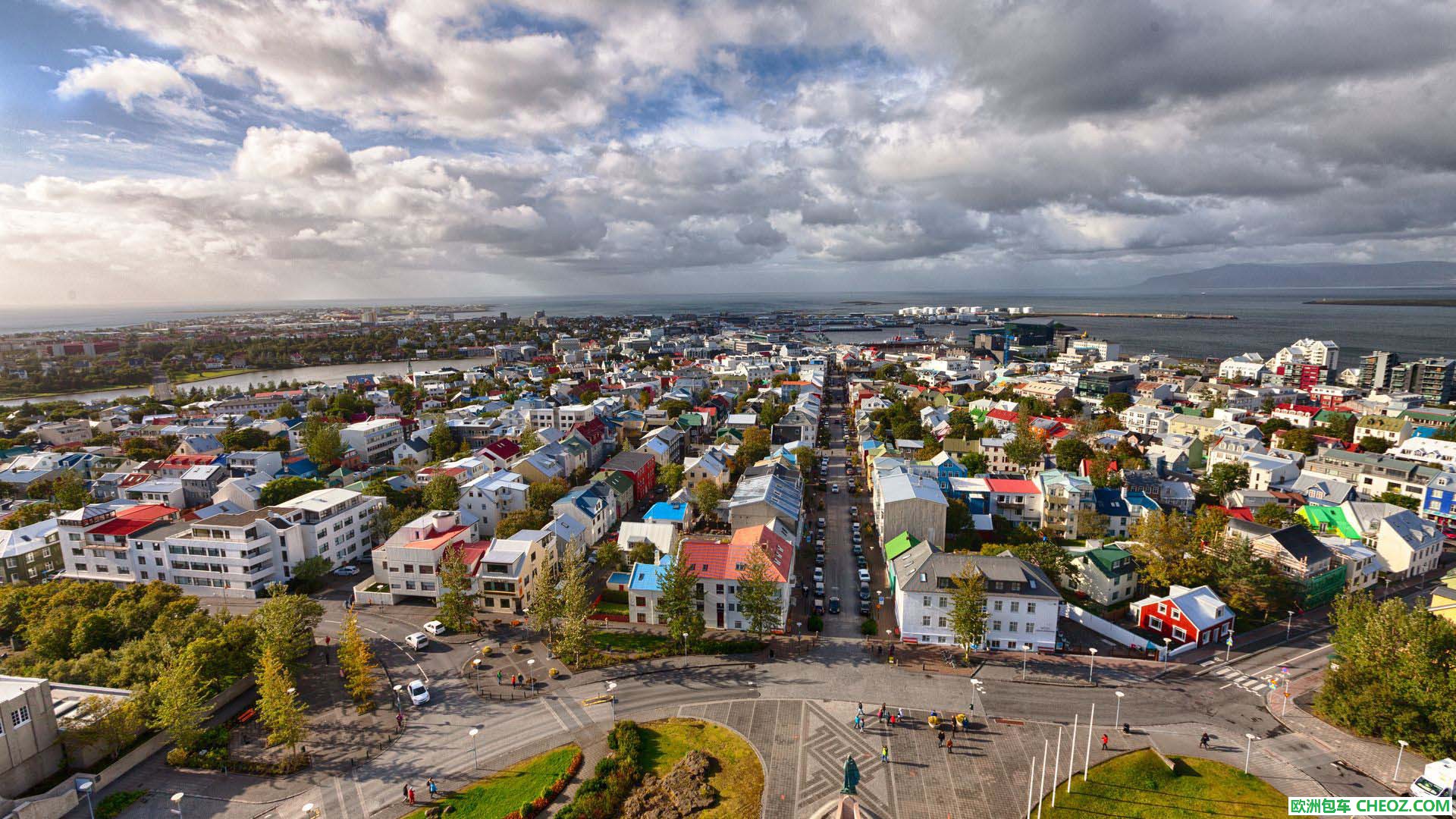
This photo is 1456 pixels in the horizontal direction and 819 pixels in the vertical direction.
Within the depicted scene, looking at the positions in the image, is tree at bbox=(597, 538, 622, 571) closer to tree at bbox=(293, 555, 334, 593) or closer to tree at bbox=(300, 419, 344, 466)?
tree at bbox=(293, 555, 334, 593)

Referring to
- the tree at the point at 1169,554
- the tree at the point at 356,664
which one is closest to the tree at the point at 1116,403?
the tree at the point at 1169,554

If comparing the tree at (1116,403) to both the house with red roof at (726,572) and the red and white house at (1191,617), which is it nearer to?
the red and white house at (1191,617)

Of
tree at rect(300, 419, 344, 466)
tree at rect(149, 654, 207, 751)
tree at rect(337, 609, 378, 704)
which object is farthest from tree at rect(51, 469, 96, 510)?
tree at rect(337, 609, 378, 704)

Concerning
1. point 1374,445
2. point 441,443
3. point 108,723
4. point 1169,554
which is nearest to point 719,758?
point 108,723

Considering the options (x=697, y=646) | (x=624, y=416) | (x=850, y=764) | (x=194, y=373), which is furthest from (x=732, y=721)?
(x=194, y=373)

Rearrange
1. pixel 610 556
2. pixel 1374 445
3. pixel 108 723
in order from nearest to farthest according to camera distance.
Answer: pixel 108 723 → pixel 610 556 → pixel 1374 445

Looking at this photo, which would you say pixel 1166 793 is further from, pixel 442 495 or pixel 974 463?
pixel 442 495
